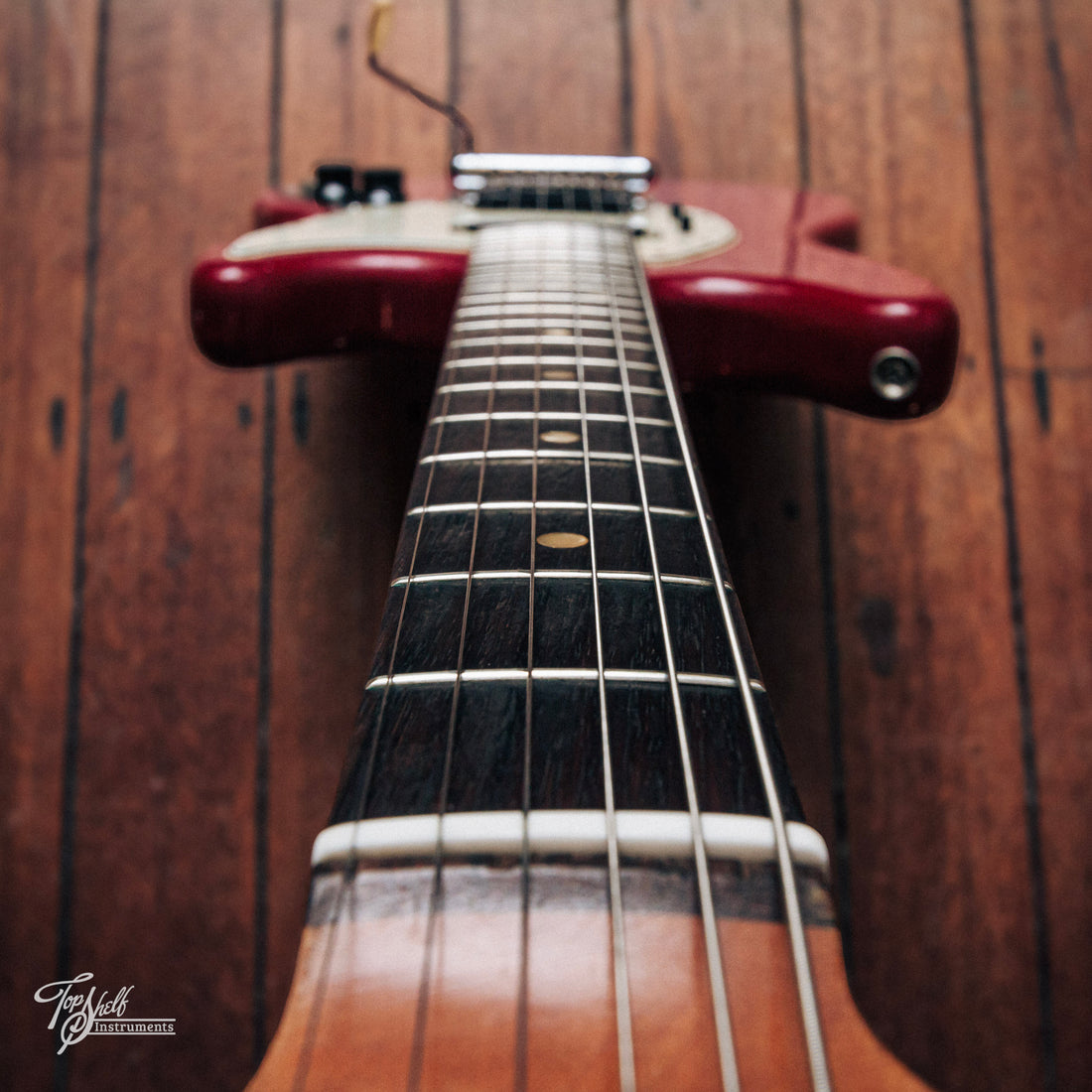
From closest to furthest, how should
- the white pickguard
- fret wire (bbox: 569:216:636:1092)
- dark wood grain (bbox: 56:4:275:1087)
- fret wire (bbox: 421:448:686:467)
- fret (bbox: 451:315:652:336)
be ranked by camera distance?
fret wire (bbox: 569:216:636:1092) → fret wire (bbox: 421:448:686:467) → fret (bbox: 451:315:652:336) → the white pickguard → dark wood grain (bbox: 56:4:275:1087)

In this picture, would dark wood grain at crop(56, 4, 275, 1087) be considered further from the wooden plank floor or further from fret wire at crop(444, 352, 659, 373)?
fret wire at crop(444, 352, 659, 373)

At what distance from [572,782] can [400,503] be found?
2.10ft

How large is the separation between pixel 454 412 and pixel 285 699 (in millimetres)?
476

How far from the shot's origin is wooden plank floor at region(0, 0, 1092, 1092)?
75cm

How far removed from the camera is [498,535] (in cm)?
34

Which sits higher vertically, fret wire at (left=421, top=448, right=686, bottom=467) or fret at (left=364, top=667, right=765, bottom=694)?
fret wire at (left=421, top=448, right=686, bottom=467)

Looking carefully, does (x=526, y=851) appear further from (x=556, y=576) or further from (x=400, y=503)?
(x=400, y=503)

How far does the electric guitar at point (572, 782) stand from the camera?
167 mm

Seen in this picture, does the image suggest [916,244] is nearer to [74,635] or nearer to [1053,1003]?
[1053,1003]

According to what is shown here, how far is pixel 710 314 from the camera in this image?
60 centimetres

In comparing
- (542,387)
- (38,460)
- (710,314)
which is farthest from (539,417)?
(38,460)

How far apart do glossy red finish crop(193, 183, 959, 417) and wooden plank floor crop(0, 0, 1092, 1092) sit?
0.23 m

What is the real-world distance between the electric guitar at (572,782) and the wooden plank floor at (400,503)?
13.3 inches

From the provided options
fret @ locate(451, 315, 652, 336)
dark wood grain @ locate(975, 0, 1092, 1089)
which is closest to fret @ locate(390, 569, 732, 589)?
fret @ locate(451, 315, 652, 336)
